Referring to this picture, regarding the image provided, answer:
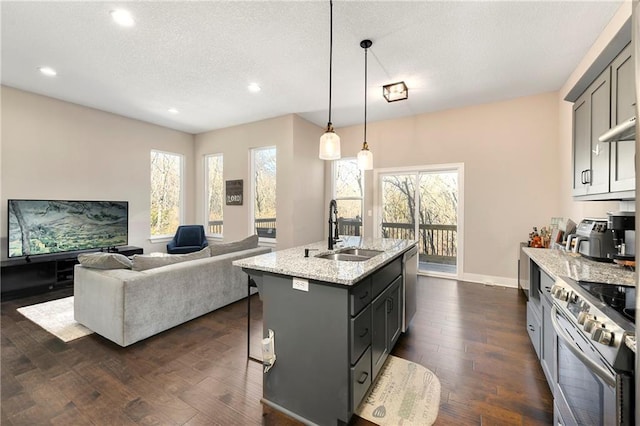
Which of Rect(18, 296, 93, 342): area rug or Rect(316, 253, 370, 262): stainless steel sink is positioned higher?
Rect(316, 253, 370, 262): stainless steel sink

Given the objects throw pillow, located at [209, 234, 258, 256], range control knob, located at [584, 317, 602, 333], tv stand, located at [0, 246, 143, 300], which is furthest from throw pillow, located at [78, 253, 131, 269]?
range control knob, located at [584, 317, 602, 333]

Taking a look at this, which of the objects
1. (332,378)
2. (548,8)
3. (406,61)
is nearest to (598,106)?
(548,8)

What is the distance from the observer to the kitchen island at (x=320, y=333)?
1.55m

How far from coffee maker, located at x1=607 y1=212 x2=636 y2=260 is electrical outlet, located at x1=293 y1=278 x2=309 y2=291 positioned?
225 centimetres

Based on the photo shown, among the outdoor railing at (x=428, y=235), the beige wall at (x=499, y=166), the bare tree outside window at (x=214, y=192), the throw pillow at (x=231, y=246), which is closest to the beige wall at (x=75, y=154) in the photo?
the bare tree outside window at (x=214, y=192)

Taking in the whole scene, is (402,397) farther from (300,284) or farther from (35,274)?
(35,274)

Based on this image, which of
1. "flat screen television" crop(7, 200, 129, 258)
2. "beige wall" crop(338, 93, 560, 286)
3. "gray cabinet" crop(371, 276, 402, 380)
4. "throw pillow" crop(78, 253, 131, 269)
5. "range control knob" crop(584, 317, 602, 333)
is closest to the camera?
"range control knob" crop(584, 317, 602, 333)

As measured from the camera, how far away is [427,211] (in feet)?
16.8

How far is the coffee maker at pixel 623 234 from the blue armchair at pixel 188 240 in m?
5.97

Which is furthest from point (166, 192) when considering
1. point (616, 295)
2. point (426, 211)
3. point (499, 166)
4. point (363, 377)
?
point (616, 295)

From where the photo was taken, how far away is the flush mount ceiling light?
149 inches

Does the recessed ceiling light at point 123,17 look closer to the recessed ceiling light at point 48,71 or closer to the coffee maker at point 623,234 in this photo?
the recessed ceiling light at point 48,71

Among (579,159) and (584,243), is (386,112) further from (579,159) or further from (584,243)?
(584,243)

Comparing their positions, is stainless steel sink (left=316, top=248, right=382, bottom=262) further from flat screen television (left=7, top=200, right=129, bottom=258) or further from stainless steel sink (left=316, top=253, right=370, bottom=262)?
flat screen television (left=7, top=200, right=129, bottom=258)
